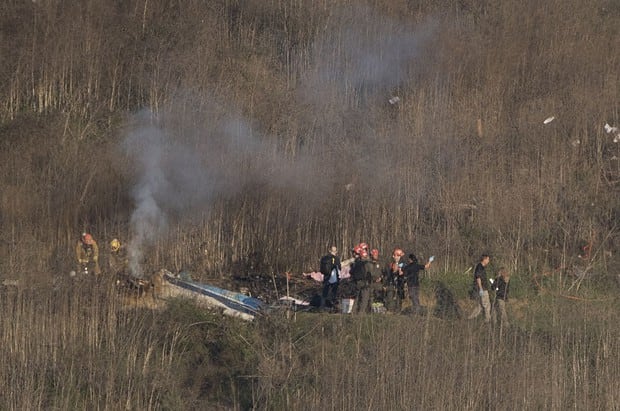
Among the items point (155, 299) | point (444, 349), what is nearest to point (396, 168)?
point (155, 299)

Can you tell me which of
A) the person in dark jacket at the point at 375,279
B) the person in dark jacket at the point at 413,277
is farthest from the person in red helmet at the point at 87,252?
the person in dark jacket at the point at 413,277

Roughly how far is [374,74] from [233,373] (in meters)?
13.2

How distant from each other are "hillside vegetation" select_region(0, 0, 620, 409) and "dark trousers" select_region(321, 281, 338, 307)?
270cm

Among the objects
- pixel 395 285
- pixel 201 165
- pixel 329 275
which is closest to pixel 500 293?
pixel 395 285

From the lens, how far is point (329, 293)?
21.8 meters

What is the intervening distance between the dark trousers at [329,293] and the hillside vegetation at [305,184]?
2.70 metres

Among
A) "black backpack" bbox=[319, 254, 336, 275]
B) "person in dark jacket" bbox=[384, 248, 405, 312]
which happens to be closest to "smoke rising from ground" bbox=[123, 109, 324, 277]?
"black backpack" bbox=[319, 254, 336, 275]

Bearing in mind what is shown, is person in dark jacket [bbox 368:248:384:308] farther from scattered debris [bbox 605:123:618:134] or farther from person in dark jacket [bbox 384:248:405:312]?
scattered debris [bbox 605:123:618:134]

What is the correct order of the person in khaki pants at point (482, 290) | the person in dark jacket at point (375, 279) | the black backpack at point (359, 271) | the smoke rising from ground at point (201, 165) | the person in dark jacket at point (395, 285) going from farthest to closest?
the smoke rising from ground at point (201, 165)
the person in dark jacket at point (395, 285)
the person in dark jacket at point (375, 279)
the black backpack at point (359, 271)
the person in khaki pants at point (482, 290)

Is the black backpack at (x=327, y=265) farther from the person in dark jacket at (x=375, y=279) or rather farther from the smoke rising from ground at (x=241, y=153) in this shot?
the smoke rising from ground at (x=241, y=153)

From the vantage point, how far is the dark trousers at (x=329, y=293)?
21625 mm

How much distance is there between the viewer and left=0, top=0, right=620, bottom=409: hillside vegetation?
1574 cm

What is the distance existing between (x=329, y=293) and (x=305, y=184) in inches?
180

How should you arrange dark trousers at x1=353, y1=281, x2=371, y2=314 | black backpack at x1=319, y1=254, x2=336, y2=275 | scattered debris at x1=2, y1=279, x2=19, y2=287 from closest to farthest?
scattered debris at x1=2, y1=279, x2=19, y2=287
dark trousers at x1=353, y1=281, x2=371, y2=314
black backpack at x1=319, y1=254, x2=336, y2=275
